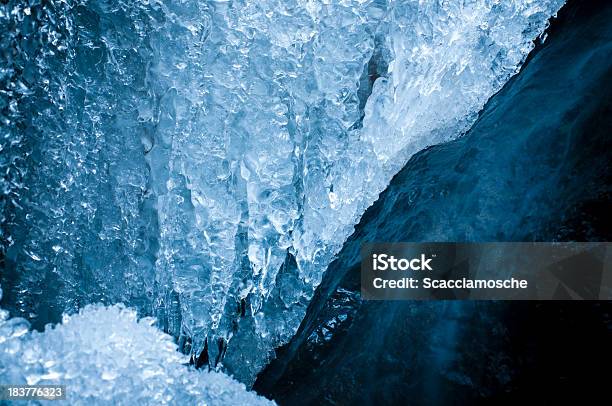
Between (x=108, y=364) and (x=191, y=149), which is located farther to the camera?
(x=191, y=149)

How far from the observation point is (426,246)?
167 cm

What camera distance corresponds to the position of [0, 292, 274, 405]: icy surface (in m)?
1.19

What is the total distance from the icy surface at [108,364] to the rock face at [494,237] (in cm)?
37

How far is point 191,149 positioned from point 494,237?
913 mm

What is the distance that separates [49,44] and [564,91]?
1.55m

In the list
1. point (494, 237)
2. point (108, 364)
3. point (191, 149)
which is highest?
point (191, 149)

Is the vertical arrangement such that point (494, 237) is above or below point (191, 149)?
below

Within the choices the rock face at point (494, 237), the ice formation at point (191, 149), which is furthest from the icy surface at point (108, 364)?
the rock face at point (494, 237)

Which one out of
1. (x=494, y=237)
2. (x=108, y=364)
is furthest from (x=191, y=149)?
(x=494, y=237)

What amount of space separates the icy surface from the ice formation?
222 millimetres

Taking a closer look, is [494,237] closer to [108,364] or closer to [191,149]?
[191,149]

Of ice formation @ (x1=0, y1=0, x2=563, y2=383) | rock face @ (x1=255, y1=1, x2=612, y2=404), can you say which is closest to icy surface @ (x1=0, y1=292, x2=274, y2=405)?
ice formation @ (x1=0, y1=0, x2=563, y2=383)

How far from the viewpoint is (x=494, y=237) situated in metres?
1.54

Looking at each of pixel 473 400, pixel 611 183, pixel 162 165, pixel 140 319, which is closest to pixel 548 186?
pixel 611 183
